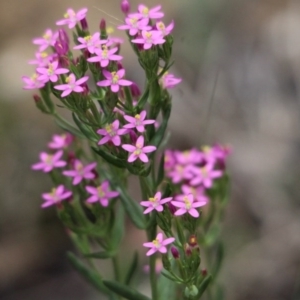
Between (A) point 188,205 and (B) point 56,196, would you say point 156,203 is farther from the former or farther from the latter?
(B) point 56,196

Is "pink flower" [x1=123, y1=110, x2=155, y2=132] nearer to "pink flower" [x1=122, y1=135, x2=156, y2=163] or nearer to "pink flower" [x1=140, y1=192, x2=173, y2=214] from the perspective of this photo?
"pink flower" [x1=122, y1=135, x2=156, y2=163]

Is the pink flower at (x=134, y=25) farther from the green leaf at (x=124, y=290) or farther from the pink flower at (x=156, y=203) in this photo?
the green leaf at (x=124, y=290)

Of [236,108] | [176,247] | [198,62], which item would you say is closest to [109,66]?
[176,247]

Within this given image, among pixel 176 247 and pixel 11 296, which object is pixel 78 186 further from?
pixel 11 296

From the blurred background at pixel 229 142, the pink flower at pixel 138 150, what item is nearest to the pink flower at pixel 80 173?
the pink flower at pixel 138 150

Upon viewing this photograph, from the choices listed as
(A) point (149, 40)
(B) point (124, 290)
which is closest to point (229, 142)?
(B) point (124, 290)

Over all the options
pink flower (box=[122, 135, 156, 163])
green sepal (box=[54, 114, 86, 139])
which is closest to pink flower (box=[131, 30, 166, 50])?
pink flower (box=[122, 135, 156, 163])
